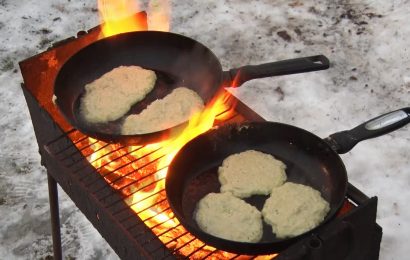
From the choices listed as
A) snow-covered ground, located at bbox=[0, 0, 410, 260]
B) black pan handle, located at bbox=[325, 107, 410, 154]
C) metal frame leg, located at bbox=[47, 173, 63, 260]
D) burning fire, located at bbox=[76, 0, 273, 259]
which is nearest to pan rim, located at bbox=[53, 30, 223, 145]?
burning fire, located at bbox=[76, 0, 273, 259]

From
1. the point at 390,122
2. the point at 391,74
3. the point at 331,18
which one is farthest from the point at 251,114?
the point at 331,18

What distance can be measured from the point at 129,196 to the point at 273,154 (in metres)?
0.86

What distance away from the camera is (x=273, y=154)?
3250 mm

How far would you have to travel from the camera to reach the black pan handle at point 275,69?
10.3ft

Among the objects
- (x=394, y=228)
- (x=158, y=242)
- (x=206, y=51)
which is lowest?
(x=394, y=228)

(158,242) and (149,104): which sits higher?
(149,104)

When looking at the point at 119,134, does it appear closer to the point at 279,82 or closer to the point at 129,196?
the point at 129,196

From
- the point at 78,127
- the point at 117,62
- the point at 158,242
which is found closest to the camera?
the point at 158,242

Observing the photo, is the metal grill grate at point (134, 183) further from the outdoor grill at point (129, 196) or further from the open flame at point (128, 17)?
the open flame at point (128, 17)

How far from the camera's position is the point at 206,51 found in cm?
356

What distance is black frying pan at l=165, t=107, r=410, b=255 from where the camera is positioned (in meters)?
2.90

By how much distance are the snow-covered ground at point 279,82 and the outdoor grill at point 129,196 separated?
2.79 feet

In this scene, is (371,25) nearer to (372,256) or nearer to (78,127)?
(372,256)

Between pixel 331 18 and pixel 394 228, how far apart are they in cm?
271
